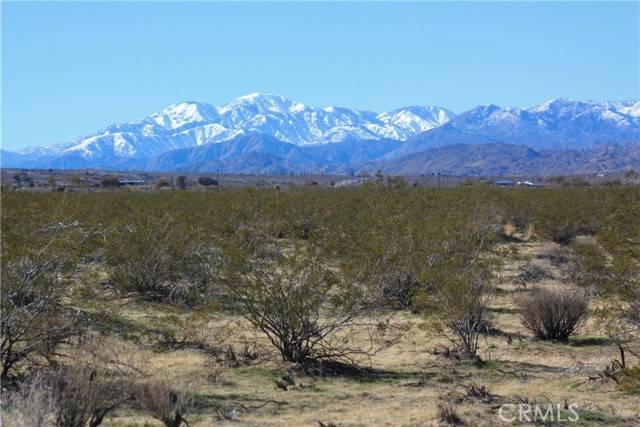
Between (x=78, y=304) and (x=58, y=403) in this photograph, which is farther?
(x=78, y=304)

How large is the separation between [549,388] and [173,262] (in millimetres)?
10593

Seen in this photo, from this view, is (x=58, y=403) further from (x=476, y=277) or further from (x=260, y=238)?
(x=476, y=277)

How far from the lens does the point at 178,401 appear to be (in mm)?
8438

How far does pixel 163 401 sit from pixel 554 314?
8.51 meters

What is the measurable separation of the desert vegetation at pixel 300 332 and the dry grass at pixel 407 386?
4 centimetres

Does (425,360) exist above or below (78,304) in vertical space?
below

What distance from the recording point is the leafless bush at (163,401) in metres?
8.51

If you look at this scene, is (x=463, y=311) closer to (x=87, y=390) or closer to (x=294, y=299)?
(x=294, y=299)

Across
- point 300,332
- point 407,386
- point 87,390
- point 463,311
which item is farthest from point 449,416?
point 87,390

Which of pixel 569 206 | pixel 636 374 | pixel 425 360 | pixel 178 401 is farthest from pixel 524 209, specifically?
pixel 178 401

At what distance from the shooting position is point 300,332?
492 inches

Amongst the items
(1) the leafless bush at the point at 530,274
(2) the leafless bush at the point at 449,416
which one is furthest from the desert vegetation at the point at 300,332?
(1) the leafless bush at the point at 530,274

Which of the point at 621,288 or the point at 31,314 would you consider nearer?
the point at 31,314

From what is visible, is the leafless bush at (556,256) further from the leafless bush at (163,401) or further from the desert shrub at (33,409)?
the desert shrub at (33,409)
